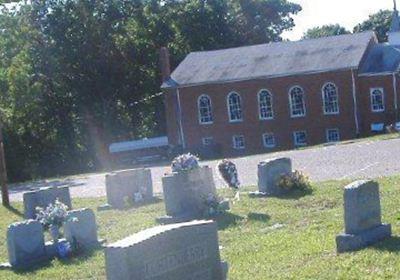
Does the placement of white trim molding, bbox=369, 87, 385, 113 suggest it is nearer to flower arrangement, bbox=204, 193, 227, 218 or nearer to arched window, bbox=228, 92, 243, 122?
arched window, bbox=228, 92, 243, 122

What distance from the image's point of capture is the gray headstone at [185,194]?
18.9m

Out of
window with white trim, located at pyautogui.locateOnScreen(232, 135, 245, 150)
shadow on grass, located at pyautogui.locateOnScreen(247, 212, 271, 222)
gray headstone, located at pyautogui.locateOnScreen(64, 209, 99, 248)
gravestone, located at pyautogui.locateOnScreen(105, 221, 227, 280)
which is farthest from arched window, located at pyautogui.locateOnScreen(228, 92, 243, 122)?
gravestone, located at pyautogui.locateOnScreen(105, 221, 227, 280)

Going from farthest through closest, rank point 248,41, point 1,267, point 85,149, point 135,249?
point 248,41 < point 85,149 < point 1,267 < point 135,249

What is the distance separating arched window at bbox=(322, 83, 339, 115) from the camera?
47844 mm

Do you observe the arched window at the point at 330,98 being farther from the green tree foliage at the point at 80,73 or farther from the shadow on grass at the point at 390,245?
the shadow on grass at the point at 390,245

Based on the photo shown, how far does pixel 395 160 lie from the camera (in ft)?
85.8

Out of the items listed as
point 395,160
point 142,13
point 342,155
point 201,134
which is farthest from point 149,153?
point 395,160

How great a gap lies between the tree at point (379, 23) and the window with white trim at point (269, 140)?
148 ft

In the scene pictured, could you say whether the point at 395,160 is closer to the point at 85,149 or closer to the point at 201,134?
the point at 201,134

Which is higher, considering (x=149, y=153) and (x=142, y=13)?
(x=142, y=13)

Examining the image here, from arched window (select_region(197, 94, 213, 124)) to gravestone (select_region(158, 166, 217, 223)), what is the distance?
32860mm

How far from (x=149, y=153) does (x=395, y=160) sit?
25420 millimetres

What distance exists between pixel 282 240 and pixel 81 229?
4.46 meters

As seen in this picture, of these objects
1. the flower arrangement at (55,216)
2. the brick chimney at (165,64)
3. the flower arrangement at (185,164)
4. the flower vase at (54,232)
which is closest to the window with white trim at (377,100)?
the brick chimney at (165,64)
